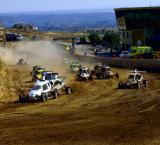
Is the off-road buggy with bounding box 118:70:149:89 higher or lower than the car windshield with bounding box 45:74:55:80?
lower

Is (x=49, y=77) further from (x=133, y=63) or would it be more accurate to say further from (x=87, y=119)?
(x=133, y=63)

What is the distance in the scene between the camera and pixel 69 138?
25.0 metres

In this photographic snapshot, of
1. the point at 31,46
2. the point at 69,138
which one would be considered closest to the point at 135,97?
the point at 69,138

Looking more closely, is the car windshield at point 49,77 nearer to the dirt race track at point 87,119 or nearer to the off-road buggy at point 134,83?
the dirt race track at point 87,119

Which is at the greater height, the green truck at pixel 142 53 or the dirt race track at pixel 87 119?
the green truck at pixel 142 53

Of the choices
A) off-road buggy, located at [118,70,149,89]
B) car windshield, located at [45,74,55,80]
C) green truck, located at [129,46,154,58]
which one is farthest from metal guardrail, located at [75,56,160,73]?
car windshield, located at [45,74,55,80]

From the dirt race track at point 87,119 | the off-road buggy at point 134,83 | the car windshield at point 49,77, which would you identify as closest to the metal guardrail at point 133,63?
the off-road buggy at point 134,83

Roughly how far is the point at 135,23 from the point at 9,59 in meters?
21.4

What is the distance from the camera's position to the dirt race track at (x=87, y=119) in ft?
81.7

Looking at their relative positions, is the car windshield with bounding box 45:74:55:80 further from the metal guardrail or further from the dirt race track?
the metal guardrail

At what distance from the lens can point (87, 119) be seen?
29812 mm

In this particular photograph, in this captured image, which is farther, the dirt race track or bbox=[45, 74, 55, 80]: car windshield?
bbox=[45, 74, 55, 80]: car windshield

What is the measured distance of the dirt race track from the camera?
24911 millimetres

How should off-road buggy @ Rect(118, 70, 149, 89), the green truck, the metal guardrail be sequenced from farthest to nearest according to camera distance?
the green truck
the metal guardrail
off-road buggy @ Rect(118, 70, 149, 89)
